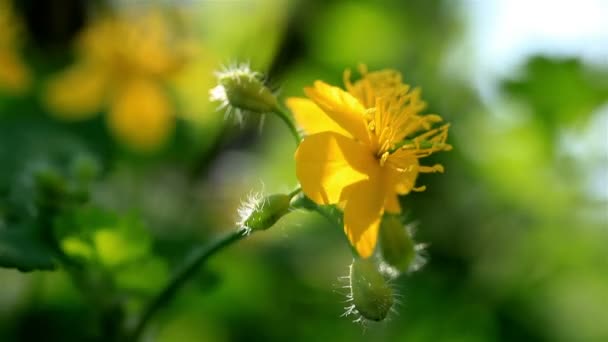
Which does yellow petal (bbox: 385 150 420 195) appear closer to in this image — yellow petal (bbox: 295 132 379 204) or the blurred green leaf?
yellow petal (bbox: 295 132 379 204)

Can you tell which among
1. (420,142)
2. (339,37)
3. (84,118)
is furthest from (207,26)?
(420,142)

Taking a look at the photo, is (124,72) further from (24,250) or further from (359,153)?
(359,153)

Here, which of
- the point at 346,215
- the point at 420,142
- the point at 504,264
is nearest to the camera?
the point at 346,215

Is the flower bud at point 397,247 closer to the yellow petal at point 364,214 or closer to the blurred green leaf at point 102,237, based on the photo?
the yellow petal at point 364,214

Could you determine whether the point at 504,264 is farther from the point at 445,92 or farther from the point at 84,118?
the point at 84,118

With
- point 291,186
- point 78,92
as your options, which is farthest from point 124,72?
point 291,186
